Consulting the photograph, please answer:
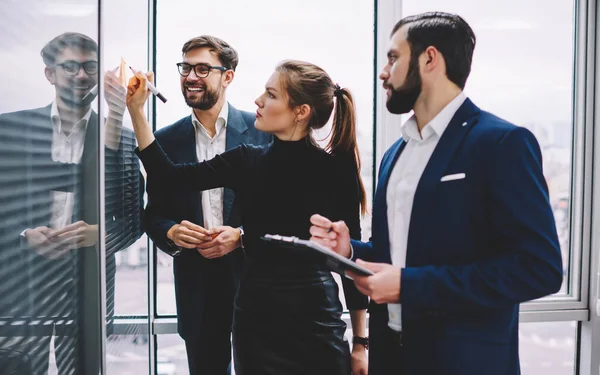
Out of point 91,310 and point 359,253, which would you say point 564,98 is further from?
point 91,310

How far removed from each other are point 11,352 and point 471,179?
0.93 metres

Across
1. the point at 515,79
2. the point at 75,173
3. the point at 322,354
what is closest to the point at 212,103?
the point at 75,173

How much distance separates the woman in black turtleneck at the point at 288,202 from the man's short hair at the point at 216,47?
0.33 m

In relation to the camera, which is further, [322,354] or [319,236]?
[322,354]

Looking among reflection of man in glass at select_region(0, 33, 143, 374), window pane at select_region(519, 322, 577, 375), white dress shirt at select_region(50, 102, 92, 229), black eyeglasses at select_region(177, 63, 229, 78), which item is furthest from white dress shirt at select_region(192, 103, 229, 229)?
window pane at select_region(519, 322, 577, 375)

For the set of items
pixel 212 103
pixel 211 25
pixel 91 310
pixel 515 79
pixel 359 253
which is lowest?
pixel 91 310

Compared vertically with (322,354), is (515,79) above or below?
above

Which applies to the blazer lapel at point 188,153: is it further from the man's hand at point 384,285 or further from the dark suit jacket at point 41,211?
the man's hand at point 384,285

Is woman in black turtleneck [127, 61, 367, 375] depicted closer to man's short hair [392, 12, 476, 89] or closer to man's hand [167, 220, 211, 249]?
man's hand [167, 220, 211, 249]

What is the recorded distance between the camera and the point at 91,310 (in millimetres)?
1353

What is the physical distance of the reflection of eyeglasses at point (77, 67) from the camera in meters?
1.09

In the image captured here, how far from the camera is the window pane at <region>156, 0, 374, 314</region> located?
2.38 metres

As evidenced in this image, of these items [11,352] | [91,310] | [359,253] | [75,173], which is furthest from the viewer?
[359,253]

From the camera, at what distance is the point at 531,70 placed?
265 centimetres
